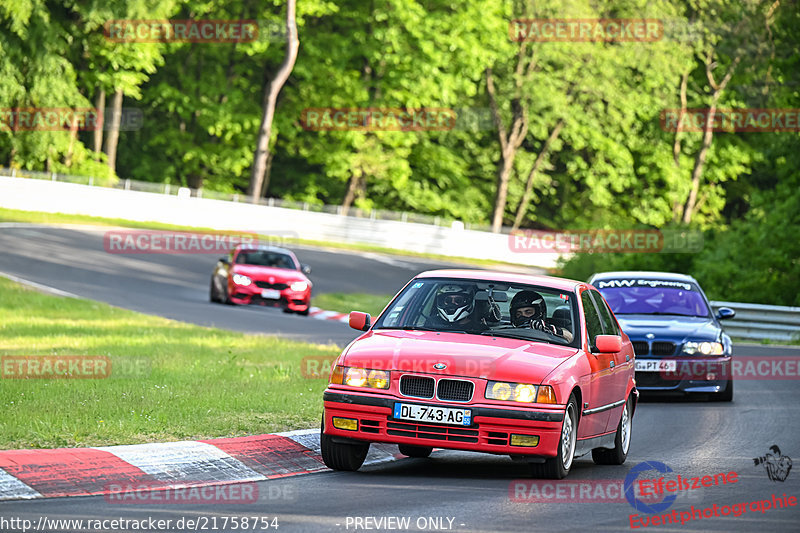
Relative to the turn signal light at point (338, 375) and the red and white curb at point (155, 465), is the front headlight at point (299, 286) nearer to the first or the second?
the red and white curb at point (155, 465)

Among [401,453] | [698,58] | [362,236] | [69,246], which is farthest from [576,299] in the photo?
[698,58]

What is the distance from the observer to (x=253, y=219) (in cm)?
5006

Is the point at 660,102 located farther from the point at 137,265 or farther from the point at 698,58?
the point at 137,265

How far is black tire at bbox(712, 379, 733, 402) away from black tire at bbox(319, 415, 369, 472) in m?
8.10

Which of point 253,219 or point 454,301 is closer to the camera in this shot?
point 454,301

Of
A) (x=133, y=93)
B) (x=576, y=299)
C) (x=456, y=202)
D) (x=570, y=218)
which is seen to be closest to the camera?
(x=576, y=299)

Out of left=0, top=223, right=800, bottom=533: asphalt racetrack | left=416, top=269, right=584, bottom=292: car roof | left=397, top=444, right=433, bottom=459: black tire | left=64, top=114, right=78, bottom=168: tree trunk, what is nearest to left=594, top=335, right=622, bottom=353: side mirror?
left=416, top=269, right=584, bottom=292: car roof

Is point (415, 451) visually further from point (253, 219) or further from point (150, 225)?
point (253, 219)

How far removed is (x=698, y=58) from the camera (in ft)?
223

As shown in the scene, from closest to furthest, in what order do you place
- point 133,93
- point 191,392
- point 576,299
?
point 576,299
point 191,392
point 133,93

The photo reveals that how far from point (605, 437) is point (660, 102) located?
57.1 m

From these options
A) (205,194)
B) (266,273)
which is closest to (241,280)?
(266,273)

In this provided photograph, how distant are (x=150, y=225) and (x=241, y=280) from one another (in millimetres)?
19225

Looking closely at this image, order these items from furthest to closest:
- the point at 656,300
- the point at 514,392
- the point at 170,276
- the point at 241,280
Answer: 1. the point at 170,276
2. the point at 241,280
3. the point at 656,300
4. the point at 514,392
